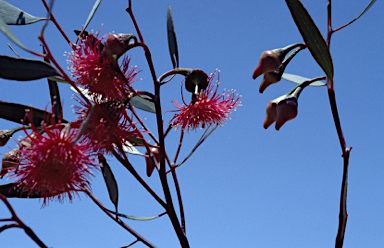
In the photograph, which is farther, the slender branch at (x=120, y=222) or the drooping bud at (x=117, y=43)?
the slender branch at (x=120, y=222)

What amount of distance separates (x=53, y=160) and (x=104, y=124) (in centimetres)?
10

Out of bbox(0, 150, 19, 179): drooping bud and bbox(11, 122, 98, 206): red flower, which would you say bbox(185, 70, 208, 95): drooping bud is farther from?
bbox(0, 150, 19, 179): drooping bud

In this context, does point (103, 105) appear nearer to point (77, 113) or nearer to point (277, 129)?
point (77, 113)

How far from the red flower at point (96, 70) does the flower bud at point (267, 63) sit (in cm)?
23

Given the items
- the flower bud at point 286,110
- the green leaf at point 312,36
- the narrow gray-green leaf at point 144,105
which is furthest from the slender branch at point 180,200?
the green leaf at point 312,36

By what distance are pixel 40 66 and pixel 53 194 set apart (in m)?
0.21

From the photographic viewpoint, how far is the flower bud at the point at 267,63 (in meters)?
0.69

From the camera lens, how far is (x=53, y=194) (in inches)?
26.5

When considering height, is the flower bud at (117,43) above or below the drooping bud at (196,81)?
below

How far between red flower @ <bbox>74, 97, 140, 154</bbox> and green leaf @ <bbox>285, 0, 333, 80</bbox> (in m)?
0.32

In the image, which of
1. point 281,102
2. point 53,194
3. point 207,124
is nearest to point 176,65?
point 207,124

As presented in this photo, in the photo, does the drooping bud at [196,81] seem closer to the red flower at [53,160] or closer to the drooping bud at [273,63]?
the drooping bud at [273,63]

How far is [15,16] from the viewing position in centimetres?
82

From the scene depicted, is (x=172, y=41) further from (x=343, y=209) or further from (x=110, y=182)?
(x=343, y=209)
